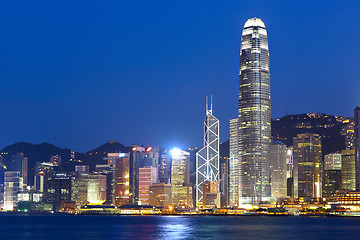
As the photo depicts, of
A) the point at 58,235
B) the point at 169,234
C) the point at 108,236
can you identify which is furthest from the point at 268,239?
the point at 58,235

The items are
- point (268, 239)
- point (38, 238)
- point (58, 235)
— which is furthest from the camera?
point (58, 235)

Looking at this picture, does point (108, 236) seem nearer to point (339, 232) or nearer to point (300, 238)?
point (300, 238)

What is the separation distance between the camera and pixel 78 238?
15488cm

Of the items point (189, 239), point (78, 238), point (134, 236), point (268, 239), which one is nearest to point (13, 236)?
point (78, 238)

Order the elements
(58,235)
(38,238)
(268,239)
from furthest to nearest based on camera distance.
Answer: (58,235), (38,238), (268,239)

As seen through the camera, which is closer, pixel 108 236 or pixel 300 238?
pixel 300 238

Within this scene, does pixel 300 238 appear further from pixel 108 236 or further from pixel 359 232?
pixel 108 236

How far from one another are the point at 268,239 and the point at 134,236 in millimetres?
34297

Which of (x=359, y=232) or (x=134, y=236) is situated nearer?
(x=134, y=236)

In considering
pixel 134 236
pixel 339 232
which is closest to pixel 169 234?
pixel 134 236

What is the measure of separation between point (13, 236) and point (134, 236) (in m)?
32.1

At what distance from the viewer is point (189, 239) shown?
5881 inches

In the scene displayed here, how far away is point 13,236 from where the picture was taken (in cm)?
16325

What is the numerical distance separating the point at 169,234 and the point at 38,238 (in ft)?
110
